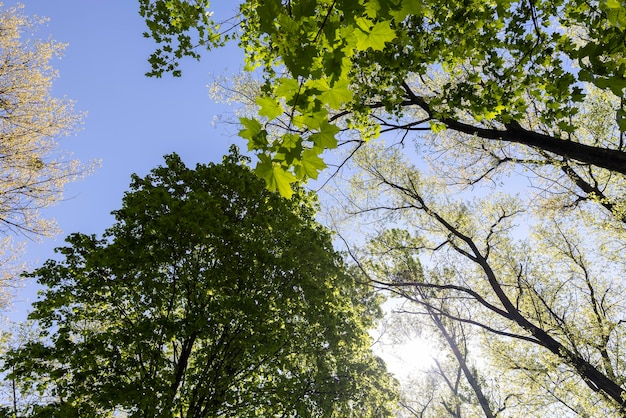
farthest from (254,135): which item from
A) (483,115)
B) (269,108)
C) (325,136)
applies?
(483,115)

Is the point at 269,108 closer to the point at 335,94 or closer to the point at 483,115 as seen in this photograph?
the point at 335,94

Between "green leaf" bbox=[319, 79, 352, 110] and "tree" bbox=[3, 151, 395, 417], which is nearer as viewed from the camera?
"green leaf" bbox=[319, 79, 352, 110]

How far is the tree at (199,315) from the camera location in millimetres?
5211

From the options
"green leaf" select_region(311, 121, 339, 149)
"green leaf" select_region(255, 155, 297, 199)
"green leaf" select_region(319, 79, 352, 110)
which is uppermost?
"green leaf" select_region(319, 79, 352, 110)

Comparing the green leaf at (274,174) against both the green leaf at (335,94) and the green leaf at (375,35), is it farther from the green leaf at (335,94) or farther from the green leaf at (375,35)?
the green leaf at (375,35)

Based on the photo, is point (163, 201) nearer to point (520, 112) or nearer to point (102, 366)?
point (102, 366)

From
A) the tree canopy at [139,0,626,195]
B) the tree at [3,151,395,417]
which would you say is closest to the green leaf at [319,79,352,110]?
the tree canopy at [139,0,626,195]

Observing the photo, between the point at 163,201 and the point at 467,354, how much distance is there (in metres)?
18.2

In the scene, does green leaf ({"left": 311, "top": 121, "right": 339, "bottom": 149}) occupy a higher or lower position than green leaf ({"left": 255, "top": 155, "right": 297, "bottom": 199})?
higher

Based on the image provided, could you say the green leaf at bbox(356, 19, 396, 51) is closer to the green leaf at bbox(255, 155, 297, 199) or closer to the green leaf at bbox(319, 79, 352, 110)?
the green leaf at bbox(319, 79, 352, 110)

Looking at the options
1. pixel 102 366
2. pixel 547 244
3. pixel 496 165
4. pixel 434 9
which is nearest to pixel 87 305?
pixel 102 366

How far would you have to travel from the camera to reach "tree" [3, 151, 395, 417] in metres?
5.21

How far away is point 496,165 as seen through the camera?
943cm

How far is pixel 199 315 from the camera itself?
221 inches
